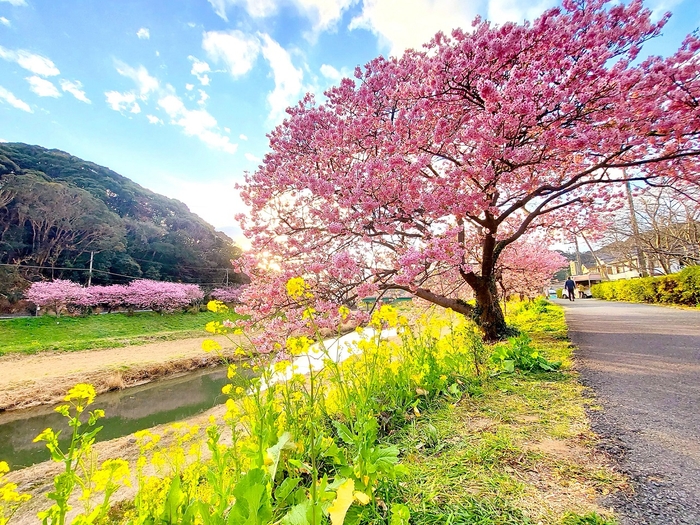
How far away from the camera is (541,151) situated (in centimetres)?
409

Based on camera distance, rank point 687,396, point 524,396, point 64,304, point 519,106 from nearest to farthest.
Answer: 1. point 687,396
2. point 524,396
3. point 519,106
4. point 64,304

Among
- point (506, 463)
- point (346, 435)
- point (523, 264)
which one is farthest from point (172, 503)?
point (523, 264)

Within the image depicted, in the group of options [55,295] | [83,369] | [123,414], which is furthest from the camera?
[55,295]

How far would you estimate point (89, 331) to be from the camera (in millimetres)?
17250

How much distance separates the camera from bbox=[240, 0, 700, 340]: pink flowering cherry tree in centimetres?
388

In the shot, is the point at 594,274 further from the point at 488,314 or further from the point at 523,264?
the point at 488,314

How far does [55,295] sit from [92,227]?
317 inches

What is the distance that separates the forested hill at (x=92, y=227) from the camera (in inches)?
865

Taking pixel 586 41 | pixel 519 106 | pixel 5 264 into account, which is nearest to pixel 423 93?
pixel 519 106

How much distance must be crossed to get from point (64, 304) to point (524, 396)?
84.4 ft

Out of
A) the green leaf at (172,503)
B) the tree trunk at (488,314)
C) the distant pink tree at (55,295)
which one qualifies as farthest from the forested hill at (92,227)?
the green leaf at (172,503)

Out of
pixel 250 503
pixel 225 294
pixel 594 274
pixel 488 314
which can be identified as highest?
pixel 594 274

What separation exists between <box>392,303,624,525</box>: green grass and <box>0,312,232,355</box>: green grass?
58.7 feet

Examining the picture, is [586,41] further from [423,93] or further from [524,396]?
[524,396]
